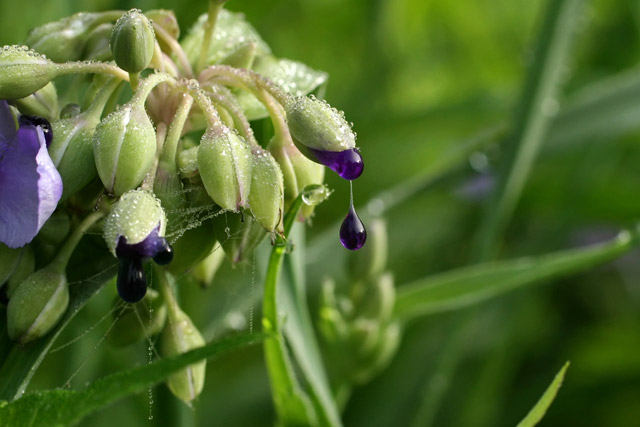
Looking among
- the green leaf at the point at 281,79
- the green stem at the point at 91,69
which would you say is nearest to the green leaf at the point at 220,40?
the green leaf at the point at 281,79

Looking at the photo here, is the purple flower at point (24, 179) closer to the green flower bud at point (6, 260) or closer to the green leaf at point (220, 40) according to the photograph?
the green flower bud at point (6, 260)

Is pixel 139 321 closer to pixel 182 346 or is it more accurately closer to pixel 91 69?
pixel 182 346

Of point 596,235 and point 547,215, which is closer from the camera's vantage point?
point 547,215

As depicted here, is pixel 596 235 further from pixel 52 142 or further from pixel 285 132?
pixel 52 142

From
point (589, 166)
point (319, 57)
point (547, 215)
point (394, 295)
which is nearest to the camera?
point (394, 295)

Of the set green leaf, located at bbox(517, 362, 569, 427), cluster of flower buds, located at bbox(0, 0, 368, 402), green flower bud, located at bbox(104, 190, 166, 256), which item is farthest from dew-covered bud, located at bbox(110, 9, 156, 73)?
green leaf, located at bbox(517, 362, 569, 427)

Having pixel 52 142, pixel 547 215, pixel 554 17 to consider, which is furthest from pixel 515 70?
pixel 52 142
